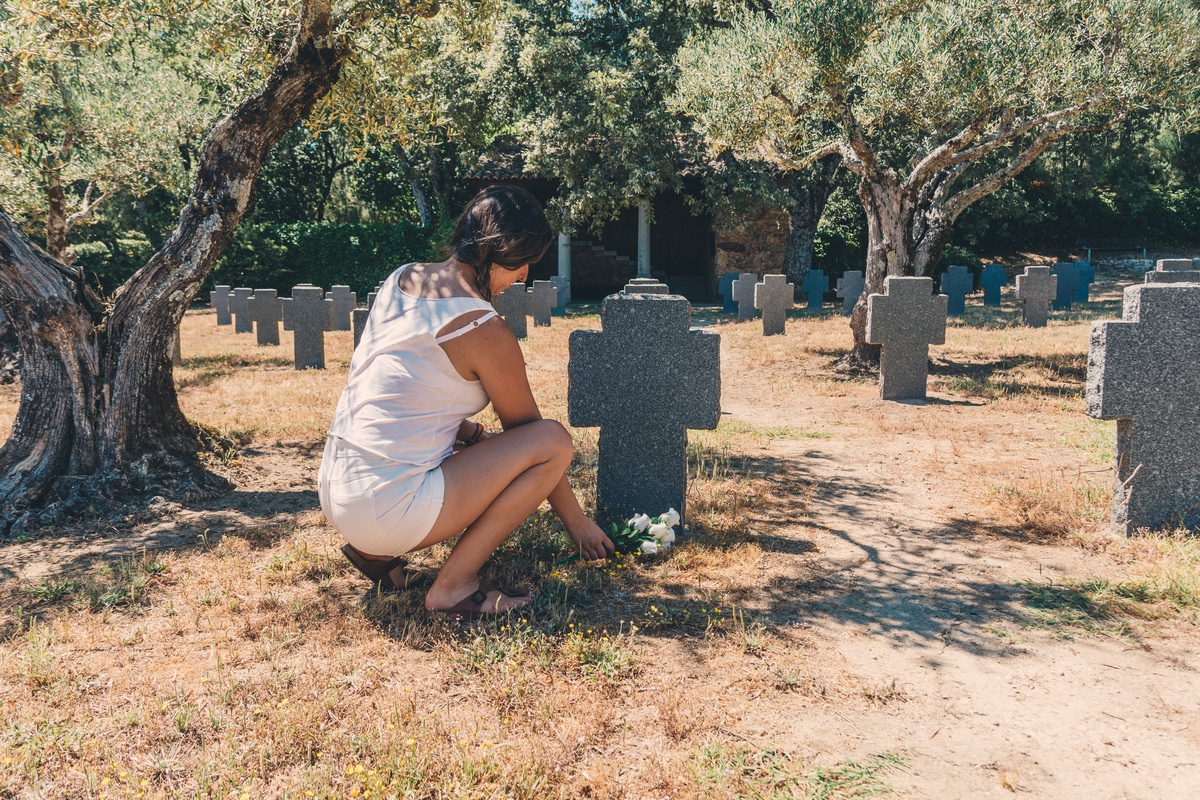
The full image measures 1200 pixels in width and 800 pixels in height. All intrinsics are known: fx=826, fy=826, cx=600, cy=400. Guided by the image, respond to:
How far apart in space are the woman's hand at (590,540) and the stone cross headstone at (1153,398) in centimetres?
240

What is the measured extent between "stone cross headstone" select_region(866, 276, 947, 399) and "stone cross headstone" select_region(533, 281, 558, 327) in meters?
8.35

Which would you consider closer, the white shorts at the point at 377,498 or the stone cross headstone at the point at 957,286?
the white shorts at the point at 377,498

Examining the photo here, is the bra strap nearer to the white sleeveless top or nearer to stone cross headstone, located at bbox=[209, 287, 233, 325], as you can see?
the white sleeveless top

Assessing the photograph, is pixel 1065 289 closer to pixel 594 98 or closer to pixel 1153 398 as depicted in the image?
pixel 594 98

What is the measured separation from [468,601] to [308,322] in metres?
8.51

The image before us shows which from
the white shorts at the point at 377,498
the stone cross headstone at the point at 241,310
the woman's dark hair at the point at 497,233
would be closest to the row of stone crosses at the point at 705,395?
the woman's dark hair at the point at 497,233

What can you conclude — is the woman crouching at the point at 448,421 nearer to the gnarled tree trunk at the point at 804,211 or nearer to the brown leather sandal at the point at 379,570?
the brown leather sandal at the point at 379,570

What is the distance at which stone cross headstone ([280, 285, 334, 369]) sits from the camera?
10828 mm

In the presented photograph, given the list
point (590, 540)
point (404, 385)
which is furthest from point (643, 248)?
point (404, 385)

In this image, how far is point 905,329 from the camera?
26.7 feet

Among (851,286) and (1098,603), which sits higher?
(851,286)

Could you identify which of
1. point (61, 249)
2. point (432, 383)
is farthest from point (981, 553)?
point (61, 249)

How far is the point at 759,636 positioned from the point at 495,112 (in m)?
19.0

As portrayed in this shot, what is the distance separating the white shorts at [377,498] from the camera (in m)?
2.96
